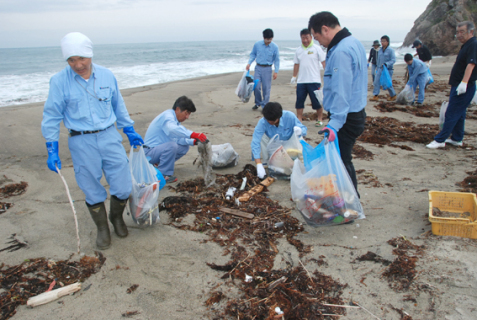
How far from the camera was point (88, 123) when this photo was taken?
2377mm

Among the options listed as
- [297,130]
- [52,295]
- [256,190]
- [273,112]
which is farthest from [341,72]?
[52,295]

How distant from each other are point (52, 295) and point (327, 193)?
2229mm

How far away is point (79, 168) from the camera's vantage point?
245cm

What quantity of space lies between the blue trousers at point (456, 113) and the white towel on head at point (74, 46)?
4.76 meters

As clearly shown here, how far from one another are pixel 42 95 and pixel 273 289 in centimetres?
1199

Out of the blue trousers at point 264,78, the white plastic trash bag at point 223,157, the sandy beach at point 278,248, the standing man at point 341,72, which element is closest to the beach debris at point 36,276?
the sandy beach at point 278,248

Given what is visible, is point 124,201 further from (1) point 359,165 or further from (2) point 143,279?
(1) point 359,165

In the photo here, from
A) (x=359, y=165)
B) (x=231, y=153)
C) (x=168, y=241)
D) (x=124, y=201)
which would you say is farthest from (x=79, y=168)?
(x=359, y=165)

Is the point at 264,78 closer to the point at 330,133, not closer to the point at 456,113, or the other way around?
the point at 456,113

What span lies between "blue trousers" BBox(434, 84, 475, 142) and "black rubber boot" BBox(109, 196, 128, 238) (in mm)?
4567

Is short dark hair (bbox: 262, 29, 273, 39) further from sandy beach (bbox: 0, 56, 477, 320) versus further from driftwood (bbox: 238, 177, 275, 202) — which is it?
driftwood (bbox: 238, 177, 275, 202)

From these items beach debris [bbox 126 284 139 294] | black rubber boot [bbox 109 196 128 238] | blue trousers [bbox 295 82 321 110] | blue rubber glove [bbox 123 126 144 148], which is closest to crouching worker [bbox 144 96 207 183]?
blue rubber glove [bbox 123 126 144 148]

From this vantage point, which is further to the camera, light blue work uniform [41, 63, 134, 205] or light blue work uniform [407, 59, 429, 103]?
light blue work uniform [407, 59, 429, 103]

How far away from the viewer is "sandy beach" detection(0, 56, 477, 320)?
2002mm
